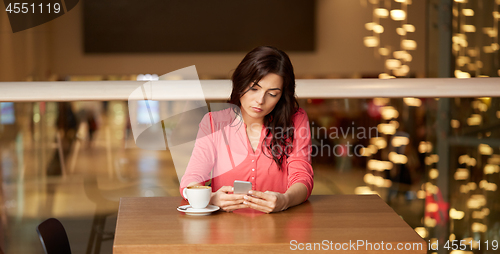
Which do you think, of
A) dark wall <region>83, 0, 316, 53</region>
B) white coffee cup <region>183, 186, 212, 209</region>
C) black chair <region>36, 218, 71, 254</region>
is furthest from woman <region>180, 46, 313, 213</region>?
dark wall <region>83, 0, 316, 53</region>

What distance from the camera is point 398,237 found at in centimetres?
106

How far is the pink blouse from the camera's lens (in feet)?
5.20

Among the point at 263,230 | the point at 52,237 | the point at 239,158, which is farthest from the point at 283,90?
the point at 52,237

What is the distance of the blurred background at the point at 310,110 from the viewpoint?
2.28 meters

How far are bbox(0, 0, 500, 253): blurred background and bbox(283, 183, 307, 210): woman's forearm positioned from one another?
3.12 ft

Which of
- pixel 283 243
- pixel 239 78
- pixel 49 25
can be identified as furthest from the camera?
pixel 49 25

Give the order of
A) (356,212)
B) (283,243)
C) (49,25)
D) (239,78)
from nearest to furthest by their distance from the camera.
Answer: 1. (283,243)
2. (356,212)
3. (239,78)
4. (49,25)

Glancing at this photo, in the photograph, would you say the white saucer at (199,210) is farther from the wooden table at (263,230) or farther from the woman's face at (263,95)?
the woman's face at (263,95)

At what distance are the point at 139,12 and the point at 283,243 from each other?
1.69 metres

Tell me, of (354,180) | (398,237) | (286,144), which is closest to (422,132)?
(354,180)

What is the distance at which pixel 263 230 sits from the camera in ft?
3.65

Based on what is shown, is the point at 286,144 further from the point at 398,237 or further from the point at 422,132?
the point at 422,132

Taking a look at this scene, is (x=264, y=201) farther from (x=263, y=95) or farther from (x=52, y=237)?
(x=52, y=237)

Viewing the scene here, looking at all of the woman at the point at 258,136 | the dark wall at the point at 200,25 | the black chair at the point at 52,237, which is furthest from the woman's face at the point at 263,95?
the dark wall at the point at 200,25
